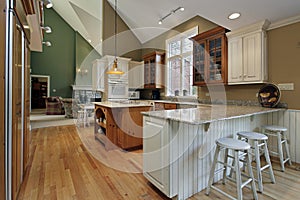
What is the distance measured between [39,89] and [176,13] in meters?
9.99

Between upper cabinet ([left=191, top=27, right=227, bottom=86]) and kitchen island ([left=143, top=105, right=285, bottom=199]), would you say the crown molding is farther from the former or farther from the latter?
kitchen island ([left=143, top=105, right=285, bottom=199])

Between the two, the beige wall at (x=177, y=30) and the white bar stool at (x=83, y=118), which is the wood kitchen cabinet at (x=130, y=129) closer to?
the beige wall at (x=177, y=30)

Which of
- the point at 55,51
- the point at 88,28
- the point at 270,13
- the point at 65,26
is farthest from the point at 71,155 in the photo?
the point at 65,26

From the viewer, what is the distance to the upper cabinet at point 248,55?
277cm

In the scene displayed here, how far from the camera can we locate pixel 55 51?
10539 mm

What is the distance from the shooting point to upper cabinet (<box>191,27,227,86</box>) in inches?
129

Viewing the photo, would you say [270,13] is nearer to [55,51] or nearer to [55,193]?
[55,193]

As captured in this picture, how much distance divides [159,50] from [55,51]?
26.5ft

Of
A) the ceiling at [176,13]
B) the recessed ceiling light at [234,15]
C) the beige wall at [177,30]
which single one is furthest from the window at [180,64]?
the recessed ceiling light at [234,15]

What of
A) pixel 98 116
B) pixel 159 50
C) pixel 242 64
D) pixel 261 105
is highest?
pixel 159 50

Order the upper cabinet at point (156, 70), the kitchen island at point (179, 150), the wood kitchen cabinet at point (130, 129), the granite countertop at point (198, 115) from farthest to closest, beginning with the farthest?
the upper cabinet at point (156, 70)
the wood kitchen cabinet at point (130, 129)
the kitchen island at point (179, 150)
the granite countertop at point (198, 115)

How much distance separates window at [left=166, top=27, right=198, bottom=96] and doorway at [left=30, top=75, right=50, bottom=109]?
28.7ft

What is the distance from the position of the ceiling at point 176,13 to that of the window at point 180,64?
0.49m

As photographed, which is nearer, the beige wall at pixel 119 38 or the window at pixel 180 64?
the window at pixel 180 64
